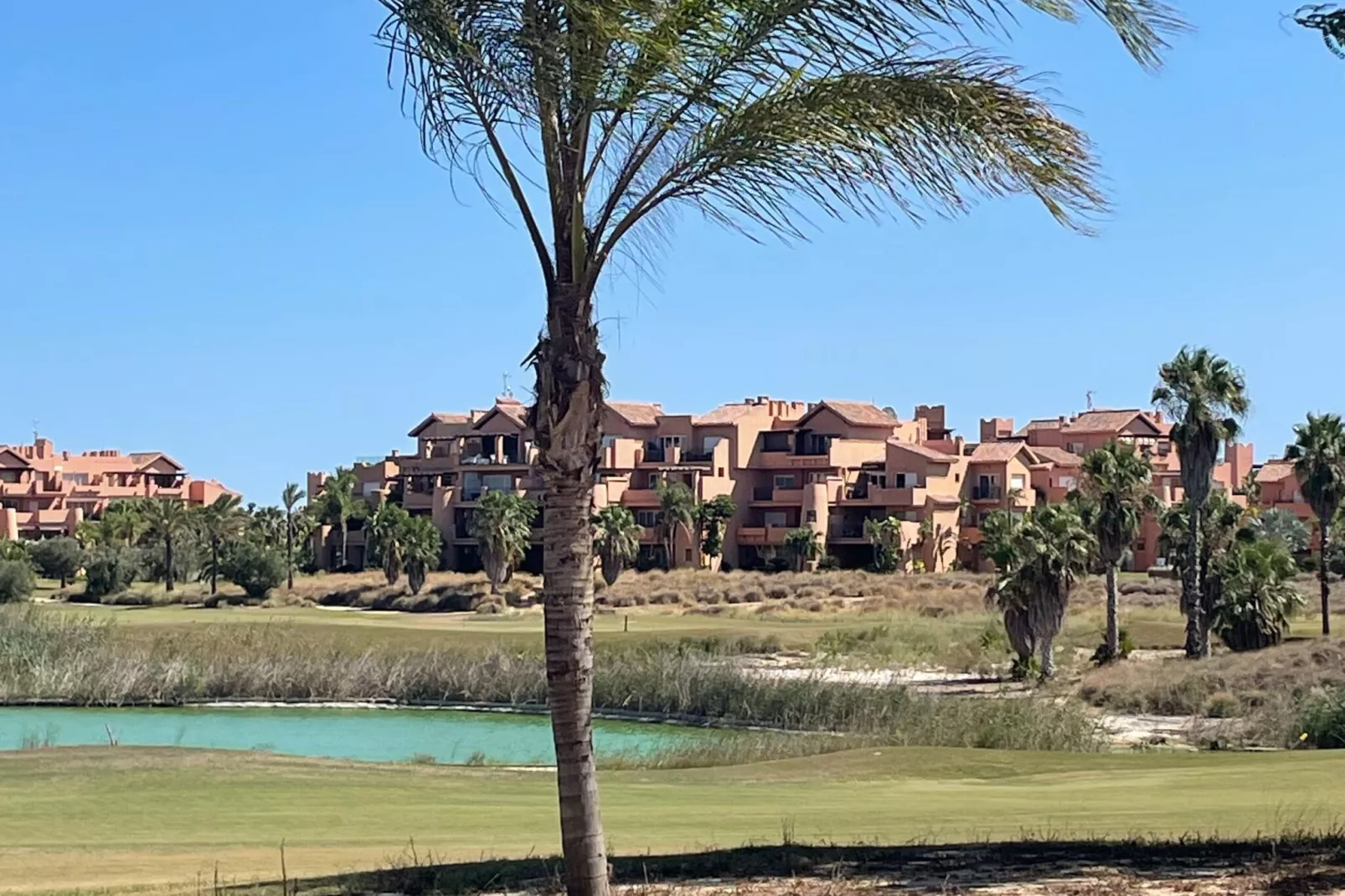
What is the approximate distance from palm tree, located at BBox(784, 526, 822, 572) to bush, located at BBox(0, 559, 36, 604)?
42.0 meters

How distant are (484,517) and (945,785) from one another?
72.4 m

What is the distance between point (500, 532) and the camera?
9500cm

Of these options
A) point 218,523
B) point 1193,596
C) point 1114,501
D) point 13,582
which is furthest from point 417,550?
point 1193,596

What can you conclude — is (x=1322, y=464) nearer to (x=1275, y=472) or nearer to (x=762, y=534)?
(x=762, y=534)

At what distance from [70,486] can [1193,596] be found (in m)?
112

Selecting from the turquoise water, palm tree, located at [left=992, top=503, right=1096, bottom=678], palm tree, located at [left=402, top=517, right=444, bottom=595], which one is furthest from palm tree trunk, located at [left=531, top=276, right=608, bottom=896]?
palm tree, located at [left=402, top=517, right=444, bottom=595]

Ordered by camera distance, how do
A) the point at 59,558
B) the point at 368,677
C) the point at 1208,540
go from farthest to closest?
1. the point at 59,558
2. the point at 1208,540
3. the point at 368,677

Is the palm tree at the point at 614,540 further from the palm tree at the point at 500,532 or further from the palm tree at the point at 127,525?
the palm tree at the point at 127,525

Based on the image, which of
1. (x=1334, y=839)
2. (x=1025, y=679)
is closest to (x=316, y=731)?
(x=1025, y=679)

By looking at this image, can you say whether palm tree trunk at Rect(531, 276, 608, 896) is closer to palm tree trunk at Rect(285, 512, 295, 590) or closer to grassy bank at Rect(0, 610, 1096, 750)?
grassy bank at Rect(0, 610, 1096, 750)

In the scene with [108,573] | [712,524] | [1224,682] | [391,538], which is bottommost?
[1224,682]

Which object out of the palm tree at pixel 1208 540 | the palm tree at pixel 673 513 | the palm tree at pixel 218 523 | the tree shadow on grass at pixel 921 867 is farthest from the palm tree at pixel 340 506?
the tree shadow on grass at pixel 921 867

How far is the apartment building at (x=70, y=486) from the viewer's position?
135750 millimetres

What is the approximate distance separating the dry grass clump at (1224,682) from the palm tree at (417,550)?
168ft
